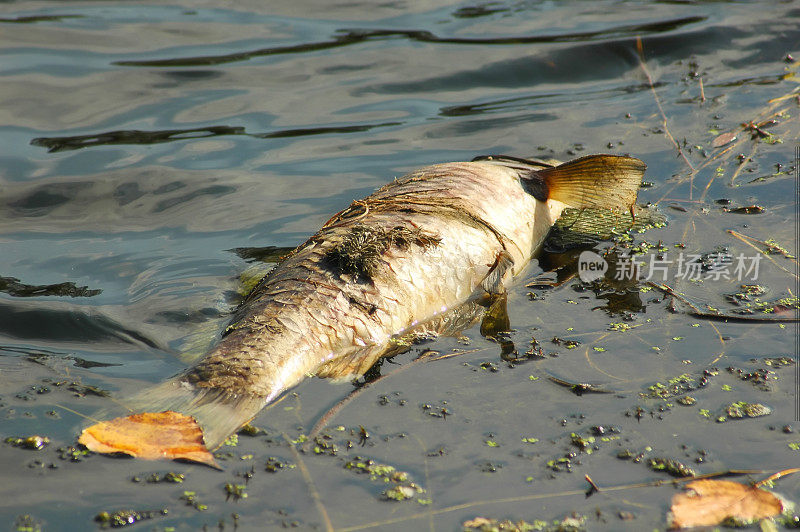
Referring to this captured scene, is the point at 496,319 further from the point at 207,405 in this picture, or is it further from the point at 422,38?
the point at 422,38

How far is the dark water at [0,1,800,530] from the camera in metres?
2.75

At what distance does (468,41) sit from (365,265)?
542 centimetres

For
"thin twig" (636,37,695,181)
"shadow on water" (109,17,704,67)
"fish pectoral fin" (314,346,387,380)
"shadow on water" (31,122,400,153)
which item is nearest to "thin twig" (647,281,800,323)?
"thin twig" (636,37,695,181)

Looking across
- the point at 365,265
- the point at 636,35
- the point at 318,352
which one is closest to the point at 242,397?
the point at 318,352

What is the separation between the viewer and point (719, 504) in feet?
8.71

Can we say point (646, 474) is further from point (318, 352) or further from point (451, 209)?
point (451, 209)

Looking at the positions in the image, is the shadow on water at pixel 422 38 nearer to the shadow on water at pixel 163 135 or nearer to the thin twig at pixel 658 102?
the thin twig at pixel 658 102

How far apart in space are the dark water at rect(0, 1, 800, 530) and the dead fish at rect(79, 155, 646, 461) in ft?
0.45

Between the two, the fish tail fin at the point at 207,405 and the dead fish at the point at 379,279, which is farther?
the dead fish at the point at 379,279

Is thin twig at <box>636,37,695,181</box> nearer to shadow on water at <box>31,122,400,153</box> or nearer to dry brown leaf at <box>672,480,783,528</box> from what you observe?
shadow on water at <box>31,122,400,153</box>

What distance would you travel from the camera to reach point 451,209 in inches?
155

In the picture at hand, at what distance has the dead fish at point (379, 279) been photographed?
2.95 metres

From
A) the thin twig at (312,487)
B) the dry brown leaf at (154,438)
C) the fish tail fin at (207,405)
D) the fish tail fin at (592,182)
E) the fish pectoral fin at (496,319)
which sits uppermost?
the fish tail fin at (592,182)

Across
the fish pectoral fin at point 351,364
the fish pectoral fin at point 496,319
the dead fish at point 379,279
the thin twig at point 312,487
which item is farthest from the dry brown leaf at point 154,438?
the fish pectoral fin at point 496,319
